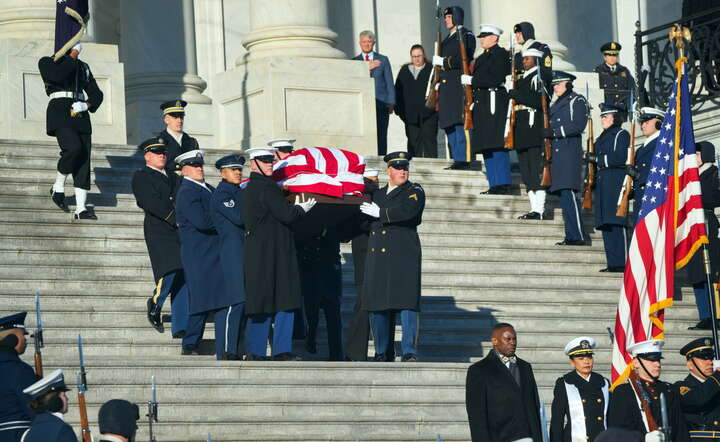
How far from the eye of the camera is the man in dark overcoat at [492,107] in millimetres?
20359

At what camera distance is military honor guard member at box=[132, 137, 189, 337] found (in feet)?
51.2

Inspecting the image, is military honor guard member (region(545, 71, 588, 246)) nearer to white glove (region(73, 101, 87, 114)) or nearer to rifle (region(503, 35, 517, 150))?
rifle (region(503, 35, 517, 150))

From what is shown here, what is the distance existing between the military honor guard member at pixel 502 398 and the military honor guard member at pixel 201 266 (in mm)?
3105

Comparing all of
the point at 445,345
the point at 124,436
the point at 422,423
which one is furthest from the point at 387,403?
the point at 124,436

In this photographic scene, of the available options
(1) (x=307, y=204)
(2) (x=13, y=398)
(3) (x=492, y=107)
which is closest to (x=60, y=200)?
(1) (x=307, y=204)

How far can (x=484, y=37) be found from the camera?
20875 mm

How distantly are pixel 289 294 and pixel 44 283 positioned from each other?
7.64 feet

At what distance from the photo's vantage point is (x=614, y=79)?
22188 mm

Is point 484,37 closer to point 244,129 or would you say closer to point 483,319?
point 244,129

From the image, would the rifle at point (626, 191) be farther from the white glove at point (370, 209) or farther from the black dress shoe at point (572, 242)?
the white glove at point (370, 209)

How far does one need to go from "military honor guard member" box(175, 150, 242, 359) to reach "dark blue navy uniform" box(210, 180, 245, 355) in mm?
38

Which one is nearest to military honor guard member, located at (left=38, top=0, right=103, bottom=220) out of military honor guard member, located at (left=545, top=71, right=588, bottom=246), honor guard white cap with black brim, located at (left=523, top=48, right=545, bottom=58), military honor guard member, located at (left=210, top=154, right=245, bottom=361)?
military honor guard member, located at (left=210, top=154, right=245, bottom=361)

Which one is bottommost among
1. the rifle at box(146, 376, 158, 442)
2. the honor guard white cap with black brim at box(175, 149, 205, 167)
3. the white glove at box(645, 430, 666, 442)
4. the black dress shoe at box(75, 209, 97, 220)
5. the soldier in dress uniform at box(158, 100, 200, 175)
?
the white glove at box(645, 430, 666, 442)

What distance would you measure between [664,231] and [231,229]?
11.1ft
